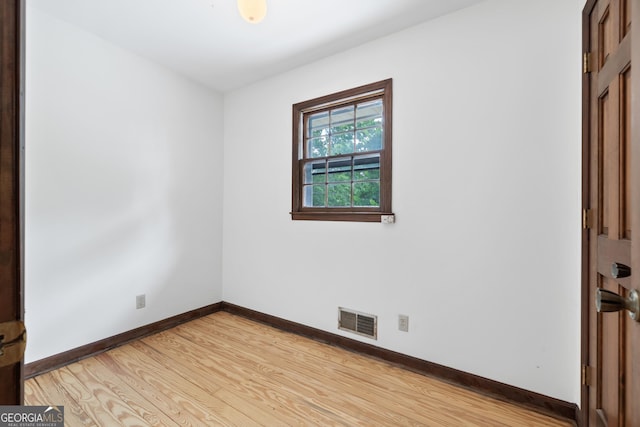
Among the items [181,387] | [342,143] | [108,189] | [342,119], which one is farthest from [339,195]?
[108,189]

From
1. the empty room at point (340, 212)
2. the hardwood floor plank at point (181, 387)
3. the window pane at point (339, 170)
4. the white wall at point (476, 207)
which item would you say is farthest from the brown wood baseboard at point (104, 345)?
the window pane at point (339, 170)

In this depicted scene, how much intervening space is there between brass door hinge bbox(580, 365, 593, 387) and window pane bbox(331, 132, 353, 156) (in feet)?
6.63

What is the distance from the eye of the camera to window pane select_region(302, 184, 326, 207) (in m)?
2.74

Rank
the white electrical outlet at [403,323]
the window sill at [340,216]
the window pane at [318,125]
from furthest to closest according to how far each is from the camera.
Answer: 1. the window pane at [318,125]
2. the window sill at [340,216]
3. the white electrical outlet at [403,323]

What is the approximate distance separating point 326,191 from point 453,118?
1216 mm

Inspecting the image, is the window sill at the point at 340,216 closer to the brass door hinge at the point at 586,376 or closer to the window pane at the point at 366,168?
the window pane at the point at 366,168

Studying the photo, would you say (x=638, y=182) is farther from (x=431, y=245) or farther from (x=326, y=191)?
(x=326, y=191)

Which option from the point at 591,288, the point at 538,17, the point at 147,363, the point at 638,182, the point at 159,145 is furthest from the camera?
the point at 159,145

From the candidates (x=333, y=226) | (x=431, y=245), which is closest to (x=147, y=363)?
(x=333, y=226)

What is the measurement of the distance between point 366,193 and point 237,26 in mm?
1662

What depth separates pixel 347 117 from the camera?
258 cm

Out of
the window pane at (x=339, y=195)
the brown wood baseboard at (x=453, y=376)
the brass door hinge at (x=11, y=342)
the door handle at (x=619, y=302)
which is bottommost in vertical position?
the brown wood baseboard at (x=453, y=376)

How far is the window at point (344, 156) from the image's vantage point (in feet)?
7.63

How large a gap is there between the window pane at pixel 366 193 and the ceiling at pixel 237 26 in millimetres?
1185
